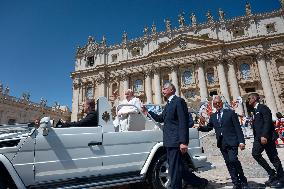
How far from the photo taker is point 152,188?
4512 millimetres

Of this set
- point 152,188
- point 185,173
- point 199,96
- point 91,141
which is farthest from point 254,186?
point 199,96

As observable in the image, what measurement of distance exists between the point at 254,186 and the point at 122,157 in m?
3.00

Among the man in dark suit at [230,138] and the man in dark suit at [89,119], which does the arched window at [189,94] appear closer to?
the man in dark suit at [230,138]

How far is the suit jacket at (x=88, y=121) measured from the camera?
13.9ft

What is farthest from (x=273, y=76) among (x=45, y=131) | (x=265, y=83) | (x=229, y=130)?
(x=45, y=131)

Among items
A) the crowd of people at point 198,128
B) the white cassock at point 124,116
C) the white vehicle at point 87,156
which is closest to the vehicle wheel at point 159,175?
the white vehicle at point 87,156

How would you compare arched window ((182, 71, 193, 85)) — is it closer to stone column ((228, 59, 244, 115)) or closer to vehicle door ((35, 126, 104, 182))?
stone column ((228, 59, 244, 115))

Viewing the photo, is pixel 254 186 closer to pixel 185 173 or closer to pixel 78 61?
pixel 185 173

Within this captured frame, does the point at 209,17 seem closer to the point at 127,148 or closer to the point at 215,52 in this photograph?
the point at 215,52

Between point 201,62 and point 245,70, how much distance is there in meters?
6.52

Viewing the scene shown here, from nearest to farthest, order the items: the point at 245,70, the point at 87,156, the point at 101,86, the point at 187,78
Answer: the point at 87,156 → the point at 245,70 → the point at 187,78 → the point at 101,86

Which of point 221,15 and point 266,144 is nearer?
point 266,144

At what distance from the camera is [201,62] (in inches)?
1388

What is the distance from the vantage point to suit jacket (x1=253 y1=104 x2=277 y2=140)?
17.4ft
